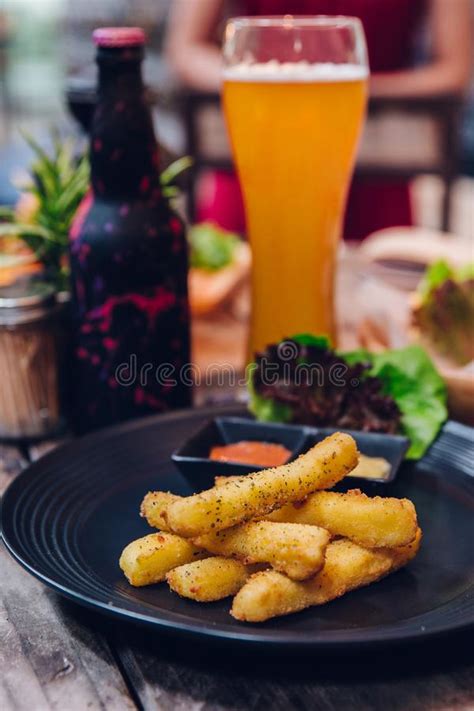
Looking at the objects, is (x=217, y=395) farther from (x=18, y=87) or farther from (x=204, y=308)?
(x=18, y=87)

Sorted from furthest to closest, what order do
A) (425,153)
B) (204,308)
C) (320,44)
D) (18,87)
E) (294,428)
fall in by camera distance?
(18,87) < (425,153) < (204,308) < (320,44) < (294,428)

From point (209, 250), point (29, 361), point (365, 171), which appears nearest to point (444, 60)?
point (365, 171)

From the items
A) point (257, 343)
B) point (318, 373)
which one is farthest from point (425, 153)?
point (318, 373)

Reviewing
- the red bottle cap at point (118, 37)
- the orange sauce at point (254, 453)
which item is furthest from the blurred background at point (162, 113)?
the orange sauce at point (254, 453)

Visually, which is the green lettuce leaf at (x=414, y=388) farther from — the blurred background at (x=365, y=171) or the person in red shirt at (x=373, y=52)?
the person in red shirt at (x=373, y=52)

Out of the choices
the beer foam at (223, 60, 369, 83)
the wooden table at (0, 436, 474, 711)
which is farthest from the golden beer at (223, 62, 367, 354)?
the wooden table at (0, 436, 474, 711)

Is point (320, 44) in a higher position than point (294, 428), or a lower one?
higher

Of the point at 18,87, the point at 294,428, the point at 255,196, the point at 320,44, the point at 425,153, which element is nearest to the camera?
the point at 294,428
